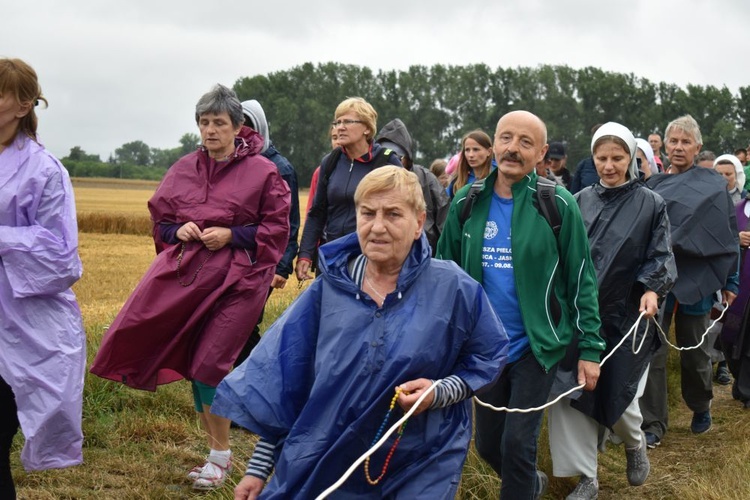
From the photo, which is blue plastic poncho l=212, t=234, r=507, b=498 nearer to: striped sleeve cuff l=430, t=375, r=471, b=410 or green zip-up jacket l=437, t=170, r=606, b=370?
striped sleeve cuff l=430, t=375, r=471, b=410

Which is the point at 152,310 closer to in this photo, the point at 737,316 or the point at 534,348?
the point at 534,348

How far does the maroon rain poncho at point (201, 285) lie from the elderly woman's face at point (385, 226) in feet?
7.41

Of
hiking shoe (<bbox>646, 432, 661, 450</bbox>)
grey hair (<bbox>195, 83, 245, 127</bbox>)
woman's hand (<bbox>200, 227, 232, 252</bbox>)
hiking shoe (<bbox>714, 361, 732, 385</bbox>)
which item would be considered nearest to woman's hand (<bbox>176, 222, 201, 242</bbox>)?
woman's hand (<bbox>200, 227, 232, 252</bbox>)

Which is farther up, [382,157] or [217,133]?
[217,133]

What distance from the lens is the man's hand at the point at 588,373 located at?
5.08m

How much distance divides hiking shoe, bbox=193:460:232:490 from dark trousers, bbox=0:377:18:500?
1.19 meters

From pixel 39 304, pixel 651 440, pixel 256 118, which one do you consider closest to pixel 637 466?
pixel 651 440

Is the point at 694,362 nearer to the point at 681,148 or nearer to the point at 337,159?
the point at 681,148

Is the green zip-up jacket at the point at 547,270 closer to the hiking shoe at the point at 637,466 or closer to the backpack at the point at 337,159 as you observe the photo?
the hiking shoe at the point at 637,466

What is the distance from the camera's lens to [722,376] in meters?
10.9

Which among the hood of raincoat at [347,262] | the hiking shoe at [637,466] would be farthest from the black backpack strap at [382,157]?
the hood of raincoat at [347,262]

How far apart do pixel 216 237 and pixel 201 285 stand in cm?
29

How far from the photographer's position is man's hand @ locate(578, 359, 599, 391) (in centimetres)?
508

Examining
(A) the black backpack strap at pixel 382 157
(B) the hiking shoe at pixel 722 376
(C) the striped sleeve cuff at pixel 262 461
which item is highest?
(A) the black backpack strap at pixel 382 157
